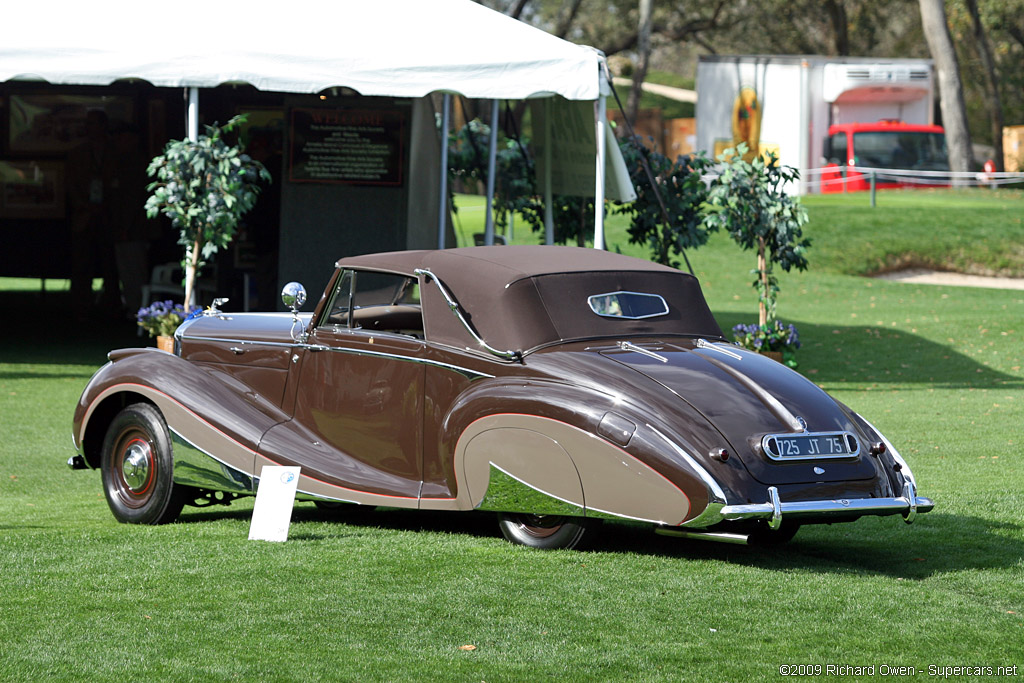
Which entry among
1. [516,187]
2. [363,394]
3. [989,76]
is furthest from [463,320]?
[989,76]

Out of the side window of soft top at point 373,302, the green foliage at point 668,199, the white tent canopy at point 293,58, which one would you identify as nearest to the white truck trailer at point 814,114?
the green foliage at point 668,199

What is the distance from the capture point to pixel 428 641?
5.00 m

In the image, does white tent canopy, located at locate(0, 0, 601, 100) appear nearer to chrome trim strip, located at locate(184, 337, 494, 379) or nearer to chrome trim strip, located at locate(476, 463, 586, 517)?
chrome trim strip, located at locate(184, 337, 494, 379)

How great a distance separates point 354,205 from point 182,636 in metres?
10.7

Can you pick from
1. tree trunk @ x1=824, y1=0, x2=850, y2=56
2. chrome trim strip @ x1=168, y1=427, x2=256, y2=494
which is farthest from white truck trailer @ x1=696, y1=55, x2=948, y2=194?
chrome trim strip @ x1=168, y1=427, x2=256, y2=494

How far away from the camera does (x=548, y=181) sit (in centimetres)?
1655

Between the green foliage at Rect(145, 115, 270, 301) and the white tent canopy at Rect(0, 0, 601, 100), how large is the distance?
0.68 metres

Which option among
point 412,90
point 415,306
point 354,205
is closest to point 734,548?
point 415,306

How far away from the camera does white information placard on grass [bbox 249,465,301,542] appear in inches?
265

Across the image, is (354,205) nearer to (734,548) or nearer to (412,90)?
(412,90)

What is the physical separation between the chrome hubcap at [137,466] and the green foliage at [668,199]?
8450 mm

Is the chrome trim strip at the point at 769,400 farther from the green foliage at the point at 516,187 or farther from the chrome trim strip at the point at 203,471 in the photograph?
the green foliage at the point at 516,187

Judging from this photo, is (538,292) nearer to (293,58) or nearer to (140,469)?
(140,469)

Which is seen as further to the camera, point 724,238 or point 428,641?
point 724,238
